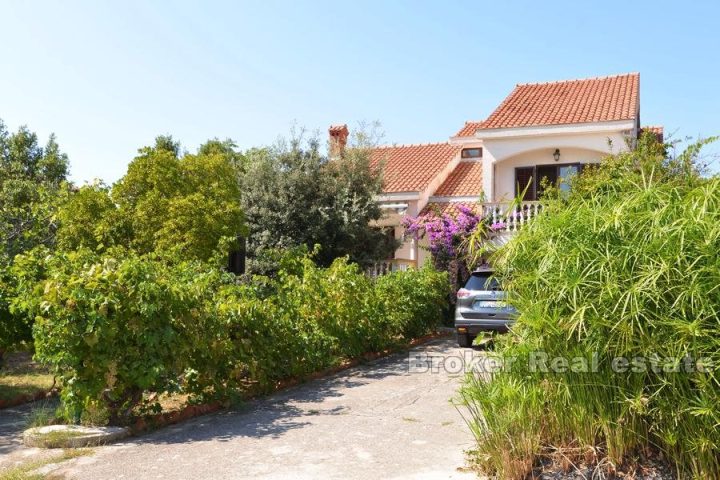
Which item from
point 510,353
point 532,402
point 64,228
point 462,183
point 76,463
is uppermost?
point 462,183

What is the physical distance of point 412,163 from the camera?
88.7 feet

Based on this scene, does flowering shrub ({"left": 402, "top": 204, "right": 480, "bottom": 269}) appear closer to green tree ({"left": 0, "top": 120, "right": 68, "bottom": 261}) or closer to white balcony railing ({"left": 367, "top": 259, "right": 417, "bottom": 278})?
white balcony railing ({"left": 367, "top": 259, "right": 417, "bottom": 278})

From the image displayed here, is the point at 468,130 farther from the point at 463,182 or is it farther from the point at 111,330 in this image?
the point at 111,330

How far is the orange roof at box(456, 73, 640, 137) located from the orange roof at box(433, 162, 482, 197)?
227cm

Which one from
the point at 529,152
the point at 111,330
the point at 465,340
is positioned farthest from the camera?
the point at 529,152

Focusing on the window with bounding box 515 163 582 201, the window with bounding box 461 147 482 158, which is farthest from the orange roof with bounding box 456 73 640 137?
the window with bounding box 461 147 482 158

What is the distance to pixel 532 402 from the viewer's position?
511cm

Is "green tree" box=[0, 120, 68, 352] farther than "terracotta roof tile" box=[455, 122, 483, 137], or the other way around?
"terracotta roof tile" box=[455, 122, 483, 137]

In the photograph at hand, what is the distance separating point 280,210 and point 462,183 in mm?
8089

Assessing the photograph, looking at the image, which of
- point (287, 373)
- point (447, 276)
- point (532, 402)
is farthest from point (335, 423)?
point (447, 276)

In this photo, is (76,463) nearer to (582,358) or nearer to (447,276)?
(582,358)

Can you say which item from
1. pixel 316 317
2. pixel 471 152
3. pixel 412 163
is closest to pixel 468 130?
pixel 471 152

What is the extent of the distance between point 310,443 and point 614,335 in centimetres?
328

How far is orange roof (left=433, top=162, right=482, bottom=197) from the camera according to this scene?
24.0 metres
